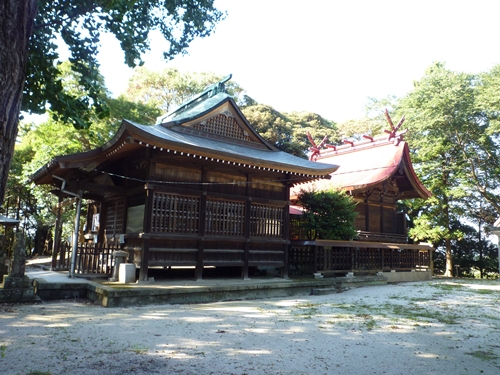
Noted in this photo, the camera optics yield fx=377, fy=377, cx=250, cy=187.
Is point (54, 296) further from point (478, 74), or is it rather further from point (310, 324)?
point (478, 74)

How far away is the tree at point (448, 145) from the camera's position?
21156 millimetres

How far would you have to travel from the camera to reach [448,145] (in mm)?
22297

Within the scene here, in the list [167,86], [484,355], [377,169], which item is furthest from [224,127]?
[167,86]

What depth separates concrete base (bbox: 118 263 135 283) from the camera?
991 centimetres

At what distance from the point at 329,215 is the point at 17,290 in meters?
10.1

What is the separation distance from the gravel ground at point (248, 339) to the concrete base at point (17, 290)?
318mm

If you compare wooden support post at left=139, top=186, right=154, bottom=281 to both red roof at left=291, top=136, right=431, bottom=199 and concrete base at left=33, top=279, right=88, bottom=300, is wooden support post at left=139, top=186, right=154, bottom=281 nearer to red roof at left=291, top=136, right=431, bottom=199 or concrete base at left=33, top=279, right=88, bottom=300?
concrete base at left=33, top=279, right=88, bottom=300

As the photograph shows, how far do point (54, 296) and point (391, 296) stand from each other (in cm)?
936

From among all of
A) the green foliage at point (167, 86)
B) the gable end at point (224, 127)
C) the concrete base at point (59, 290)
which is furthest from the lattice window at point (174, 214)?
the green foliage at point (167, 86)

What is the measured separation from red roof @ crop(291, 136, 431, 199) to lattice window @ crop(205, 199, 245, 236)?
529cm

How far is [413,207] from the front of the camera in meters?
23.0

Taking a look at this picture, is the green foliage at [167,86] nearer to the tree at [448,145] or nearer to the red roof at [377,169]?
the red roof at [377,169]

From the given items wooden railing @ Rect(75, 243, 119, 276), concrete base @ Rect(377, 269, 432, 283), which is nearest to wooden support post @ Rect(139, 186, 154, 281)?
wooden railing @ Rect(75, 243, 119, 276)

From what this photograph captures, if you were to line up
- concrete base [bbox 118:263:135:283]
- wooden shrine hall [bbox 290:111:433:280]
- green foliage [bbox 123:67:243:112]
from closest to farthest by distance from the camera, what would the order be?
concrete base [bbox 118:263:135:283]
wooden shrine hall [bbox 290:111:433:280]
green foliage [bbox 123:67:243:112]
